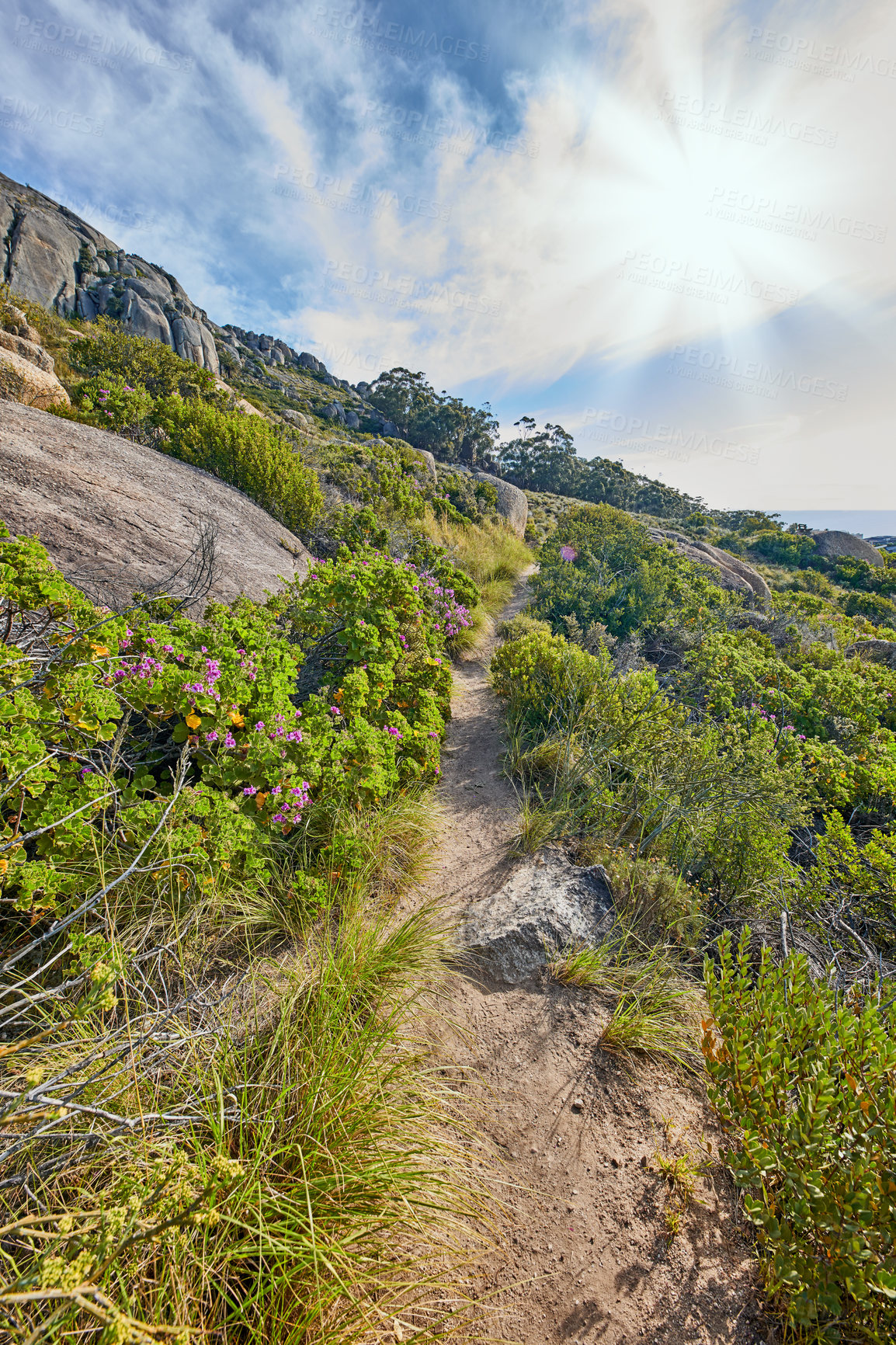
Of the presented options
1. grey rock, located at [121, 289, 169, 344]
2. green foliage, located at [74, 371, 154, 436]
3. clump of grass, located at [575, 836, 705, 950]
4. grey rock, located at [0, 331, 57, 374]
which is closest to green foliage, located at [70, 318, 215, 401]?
grey rock, located at [0, 331, 57, 374]

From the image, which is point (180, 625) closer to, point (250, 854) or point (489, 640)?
point (250, 854)

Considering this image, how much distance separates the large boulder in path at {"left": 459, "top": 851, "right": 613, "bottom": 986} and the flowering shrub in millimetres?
1026

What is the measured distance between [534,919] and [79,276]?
54.9m

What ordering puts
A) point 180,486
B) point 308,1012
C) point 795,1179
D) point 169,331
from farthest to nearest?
point 169,331 → point 180,486 → point 308,1012 → point 795,1179

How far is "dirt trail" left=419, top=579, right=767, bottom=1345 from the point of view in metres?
1.52

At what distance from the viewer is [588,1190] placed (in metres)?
1.81

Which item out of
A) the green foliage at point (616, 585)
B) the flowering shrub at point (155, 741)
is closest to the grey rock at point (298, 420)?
the green foliage at point (616, 585)

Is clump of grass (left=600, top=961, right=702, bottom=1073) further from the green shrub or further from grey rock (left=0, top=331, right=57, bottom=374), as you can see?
the green shrub

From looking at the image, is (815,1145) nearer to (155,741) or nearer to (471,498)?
(155,741)

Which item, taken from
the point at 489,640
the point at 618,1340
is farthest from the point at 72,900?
the point at 489,640

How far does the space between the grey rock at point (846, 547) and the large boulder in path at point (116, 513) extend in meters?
31.9

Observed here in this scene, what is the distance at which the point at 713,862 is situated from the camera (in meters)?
3.39

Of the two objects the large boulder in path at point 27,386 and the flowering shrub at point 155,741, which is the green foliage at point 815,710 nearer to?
the flowering shrub at point 155,741

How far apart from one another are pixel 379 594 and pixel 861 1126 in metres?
3.82
